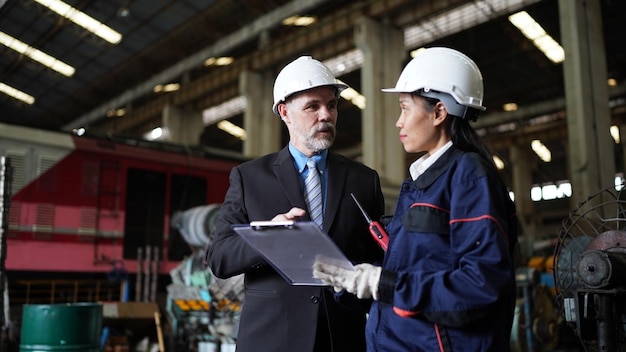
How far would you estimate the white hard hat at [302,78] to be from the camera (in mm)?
2332

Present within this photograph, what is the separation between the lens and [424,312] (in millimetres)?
1466

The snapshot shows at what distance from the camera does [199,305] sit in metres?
6.61

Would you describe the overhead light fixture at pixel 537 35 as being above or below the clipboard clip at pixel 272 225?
above

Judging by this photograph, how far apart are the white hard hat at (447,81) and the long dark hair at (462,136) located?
0.02m

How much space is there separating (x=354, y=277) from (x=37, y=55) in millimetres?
16771

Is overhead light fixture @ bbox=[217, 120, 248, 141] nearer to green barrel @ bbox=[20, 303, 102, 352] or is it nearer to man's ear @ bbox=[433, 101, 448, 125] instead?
green barrel @ bbox=[20, 303, 102, 352]

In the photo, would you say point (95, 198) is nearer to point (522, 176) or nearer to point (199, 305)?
point (199, 305)

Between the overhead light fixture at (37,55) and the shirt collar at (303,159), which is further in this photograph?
the overhead light fixture at (37,55)

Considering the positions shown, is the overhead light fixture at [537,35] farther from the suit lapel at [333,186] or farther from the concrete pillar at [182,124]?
the suit lapel at [333,186]

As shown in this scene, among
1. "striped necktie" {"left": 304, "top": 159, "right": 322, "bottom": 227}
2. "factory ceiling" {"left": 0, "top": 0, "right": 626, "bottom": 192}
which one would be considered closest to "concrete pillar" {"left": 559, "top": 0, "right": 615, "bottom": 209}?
"factory ceiling" {"left": 0, "top": 0, "right": 626, "bottom": 192}

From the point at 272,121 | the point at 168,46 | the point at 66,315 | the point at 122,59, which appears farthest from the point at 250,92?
the point at 66,315

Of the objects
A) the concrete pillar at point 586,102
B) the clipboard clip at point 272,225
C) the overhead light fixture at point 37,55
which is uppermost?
the overhead light fixture at point 37,55

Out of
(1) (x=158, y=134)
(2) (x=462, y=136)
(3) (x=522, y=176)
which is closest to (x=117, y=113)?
(1) (x=158, y=134)

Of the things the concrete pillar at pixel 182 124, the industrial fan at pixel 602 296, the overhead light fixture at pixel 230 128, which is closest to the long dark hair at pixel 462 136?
the industrial fan at pixel 602 296
